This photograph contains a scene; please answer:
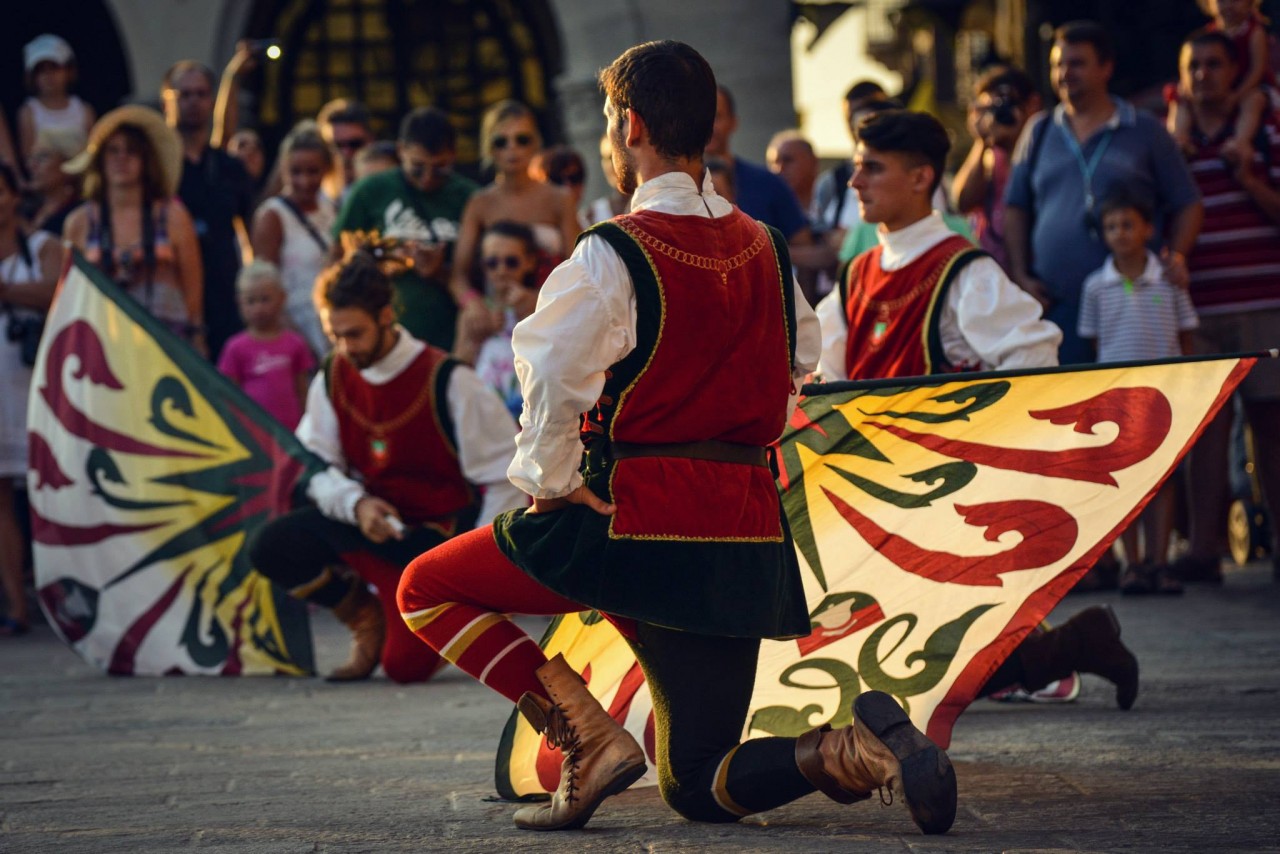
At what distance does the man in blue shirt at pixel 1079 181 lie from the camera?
788cm

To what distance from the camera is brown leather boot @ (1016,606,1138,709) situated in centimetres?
509

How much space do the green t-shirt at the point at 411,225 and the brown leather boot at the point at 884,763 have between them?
4.90 meters

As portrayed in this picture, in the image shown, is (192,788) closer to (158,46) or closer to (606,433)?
(606,433)

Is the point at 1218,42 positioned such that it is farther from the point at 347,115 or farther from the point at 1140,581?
the point at 347,115

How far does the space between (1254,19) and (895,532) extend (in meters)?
4.53

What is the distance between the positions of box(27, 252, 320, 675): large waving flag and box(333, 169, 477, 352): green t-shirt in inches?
53.0

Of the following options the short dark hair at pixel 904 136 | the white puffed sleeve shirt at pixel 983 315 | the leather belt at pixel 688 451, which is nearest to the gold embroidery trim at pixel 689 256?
the leather belt at pixel 688 451

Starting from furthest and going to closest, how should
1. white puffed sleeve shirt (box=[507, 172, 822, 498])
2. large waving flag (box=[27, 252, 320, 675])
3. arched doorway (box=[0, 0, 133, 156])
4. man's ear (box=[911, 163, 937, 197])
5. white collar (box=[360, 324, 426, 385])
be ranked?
1. arched doorway (box=[0, 0, 133, 156])
2. large waving flag (box=[27, 252, 320, 675])
3. white collar (box=[360, 324, 426, 385])
4. man's ear (box=[911, 163, 937, 197])
5. white puffed sleeve shirt (box=[507, 172, 822, 498])

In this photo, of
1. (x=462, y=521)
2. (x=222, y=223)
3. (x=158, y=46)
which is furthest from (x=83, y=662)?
(x=158, y=46)

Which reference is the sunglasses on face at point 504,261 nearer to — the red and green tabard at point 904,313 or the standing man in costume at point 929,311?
the standing man in costume at point 929,311

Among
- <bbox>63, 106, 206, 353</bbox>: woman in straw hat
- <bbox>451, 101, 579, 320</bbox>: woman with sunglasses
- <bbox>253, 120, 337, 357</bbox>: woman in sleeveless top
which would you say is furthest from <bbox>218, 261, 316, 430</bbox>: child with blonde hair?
<bbox>451, 101, 579, 320</bbox>: woman with sunglasses

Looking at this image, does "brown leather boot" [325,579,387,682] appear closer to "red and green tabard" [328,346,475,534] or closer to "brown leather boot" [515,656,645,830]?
"red and green tabard" [328,346,475,534]

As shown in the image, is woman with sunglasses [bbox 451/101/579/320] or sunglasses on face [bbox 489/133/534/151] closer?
woman with sunglasses [bbox 451/101/579/320]

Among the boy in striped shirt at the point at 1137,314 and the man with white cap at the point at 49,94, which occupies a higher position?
the man with white cap at the point at 49,94
